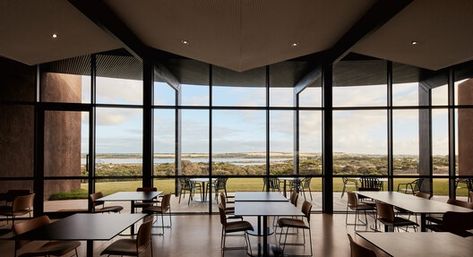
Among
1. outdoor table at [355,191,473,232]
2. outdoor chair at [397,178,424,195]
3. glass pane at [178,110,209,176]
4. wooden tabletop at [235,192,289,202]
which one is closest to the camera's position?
outdoor table at [355,191,473,232]

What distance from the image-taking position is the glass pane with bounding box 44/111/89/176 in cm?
772

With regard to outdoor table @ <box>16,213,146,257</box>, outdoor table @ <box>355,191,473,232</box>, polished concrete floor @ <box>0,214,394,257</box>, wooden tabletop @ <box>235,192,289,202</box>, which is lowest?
polished concrete floor @ <box>0,214,394,257</box>

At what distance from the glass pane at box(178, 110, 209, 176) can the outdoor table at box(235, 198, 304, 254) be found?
2.83m

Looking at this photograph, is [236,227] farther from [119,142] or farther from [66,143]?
[66,143]

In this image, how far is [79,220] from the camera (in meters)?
4.09

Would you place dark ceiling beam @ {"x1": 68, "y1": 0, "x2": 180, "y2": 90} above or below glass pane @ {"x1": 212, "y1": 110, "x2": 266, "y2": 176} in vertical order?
above

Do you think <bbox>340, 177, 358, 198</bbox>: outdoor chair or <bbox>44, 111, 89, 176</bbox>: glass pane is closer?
<bbox>44, 111, 89, 176</bbox>: glass pane

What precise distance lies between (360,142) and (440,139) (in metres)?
2.00

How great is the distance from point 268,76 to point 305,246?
4.62 meters

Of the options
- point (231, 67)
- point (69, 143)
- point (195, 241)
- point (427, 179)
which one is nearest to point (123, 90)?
point (69, 143)

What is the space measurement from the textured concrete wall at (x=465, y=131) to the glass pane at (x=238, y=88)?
16.5 feet

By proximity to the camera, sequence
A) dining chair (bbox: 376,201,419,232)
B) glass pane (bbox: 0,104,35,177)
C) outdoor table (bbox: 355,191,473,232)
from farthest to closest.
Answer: glass pane (bbox: 0,104,35,177) → dining chair (bbox: 376,201,419,232) → outdoor table (bbox: 355,191,473,232)

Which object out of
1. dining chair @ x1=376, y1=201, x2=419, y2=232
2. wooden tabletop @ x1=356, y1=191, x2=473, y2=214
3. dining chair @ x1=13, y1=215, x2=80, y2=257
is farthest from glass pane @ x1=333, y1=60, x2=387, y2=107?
dining chair @ x1=13, y1=215, x2=80, y2=257

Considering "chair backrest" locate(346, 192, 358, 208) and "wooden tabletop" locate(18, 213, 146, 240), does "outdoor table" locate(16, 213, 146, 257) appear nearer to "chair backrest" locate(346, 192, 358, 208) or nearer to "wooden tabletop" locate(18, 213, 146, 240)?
"wooden tabletop" locate(18, 213, 146, 240)
